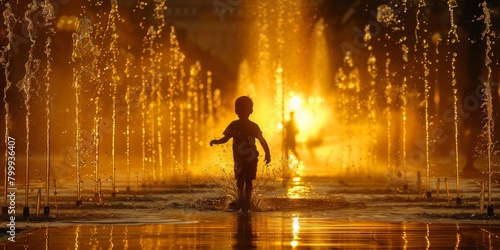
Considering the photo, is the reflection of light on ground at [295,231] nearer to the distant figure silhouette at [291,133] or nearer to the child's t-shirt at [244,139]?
the child's t-shirt at [244,139]

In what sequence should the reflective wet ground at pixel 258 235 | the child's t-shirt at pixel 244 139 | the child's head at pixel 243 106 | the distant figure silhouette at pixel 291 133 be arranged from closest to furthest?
1. the reflective wet ground at pixel 258 235
2. the child's t-shirt at pixel 244 139
3. the child's head at pixel 243 106
4. the distant figure silhouette at pixel 291 133

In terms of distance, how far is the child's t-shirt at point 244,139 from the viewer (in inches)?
830

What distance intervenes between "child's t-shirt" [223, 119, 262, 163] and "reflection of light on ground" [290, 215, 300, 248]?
1702 mm

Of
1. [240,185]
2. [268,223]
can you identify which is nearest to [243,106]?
[240,185]

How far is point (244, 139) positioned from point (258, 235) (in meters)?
5.27

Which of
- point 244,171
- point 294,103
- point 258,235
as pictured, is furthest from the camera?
point 294,103

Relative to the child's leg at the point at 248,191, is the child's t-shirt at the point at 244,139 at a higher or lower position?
higher

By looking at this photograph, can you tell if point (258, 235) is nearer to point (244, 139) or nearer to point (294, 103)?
point (244, 139)

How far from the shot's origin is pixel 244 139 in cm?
2127

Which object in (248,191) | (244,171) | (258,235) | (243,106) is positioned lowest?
(258,235)

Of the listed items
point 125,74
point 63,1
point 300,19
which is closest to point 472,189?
point 125,74

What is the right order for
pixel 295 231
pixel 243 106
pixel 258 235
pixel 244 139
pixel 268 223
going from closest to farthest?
pixel 258 235, pixel 295 231, pixel 268 223, pixel 244 139, pixel 243 106

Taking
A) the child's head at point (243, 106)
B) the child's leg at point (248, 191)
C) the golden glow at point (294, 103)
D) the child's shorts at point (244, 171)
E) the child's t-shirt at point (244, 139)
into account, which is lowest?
the child's leg at point (248, 191)

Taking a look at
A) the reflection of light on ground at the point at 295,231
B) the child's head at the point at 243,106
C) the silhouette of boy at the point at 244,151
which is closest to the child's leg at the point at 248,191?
the silhouette of boy at the point at 244,151
